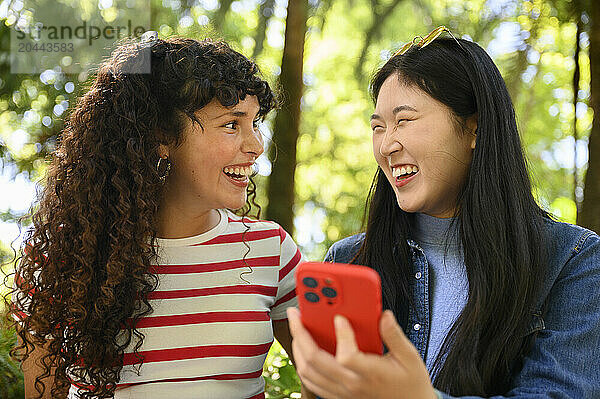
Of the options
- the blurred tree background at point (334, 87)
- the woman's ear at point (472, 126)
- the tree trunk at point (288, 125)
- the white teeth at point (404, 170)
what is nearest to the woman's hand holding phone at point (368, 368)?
the white teeth at point (404, 170)

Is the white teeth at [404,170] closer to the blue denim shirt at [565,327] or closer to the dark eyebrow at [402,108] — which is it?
the dark eyebrow at [402,108]

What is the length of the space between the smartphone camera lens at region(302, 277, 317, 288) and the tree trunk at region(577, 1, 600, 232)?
8.05 feet

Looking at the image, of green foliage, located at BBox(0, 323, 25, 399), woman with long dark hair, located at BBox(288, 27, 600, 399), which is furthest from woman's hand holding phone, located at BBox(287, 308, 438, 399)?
green foliage, located at BBox(0, 323, 25, 399)

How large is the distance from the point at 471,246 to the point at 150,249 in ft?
3.46

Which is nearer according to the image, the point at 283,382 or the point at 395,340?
the point at 395,340

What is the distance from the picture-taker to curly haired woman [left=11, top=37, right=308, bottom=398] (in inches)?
79.1

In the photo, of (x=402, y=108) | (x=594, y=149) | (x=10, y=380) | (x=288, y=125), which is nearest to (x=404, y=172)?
(x=402, y=108)

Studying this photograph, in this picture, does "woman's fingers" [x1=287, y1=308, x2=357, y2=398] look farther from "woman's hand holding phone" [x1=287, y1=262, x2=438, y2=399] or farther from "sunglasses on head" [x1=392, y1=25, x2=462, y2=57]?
"sunglasses on head" [x1=392, y1=25, x2=462, y2=57]

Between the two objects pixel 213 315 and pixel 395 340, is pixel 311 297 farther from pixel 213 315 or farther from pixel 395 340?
pixel 213 315

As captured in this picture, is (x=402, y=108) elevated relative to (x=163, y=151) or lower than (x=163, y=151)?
elevated

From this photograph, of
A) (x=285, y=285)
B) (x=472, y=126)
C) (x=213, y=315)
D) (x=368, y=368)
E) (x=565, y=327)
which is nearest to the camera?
(x=368, y=368)

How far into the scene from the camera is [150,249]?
2080 mm

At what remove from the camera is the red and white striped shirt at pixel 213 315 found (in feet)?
6.55

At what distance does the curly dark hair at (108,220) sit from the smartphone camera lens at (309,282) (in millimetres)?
1039
